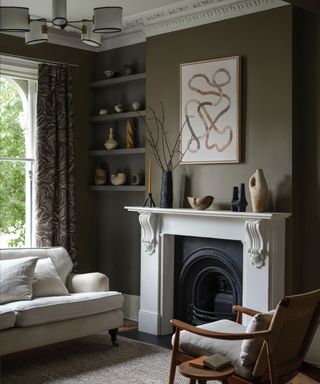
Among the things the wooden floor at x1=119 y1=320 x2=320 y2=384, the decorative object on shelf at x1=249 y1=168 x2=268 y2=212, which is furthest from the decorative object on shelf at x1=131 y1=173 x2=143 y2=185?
the decorative object on shelf at x1=249 y1=168 x2=268 y2=212

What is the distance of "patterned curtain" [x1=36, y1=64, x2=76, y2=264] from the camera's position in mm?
6090

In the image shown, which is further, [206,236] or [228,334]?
[206,236]

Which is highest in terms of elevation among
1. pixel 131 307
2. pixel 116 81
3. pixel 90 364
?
pixel 116 81

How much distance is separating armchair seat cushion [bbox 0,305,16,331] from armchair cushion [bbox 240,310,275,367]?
1867mm

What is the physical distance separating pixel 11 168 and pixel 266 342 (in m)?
3.60

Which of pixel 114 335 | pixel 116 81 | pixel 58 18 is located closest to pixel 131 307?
pixel 114 335

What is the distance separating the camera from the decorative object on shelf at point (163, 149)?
557cm

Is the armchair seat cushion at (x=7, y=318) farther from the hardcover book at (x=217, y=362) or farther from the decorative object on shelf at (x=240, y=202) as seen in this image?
the decorative object on shelf at (x=240, y=202)

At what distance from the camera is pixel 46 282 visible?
5152 millimetres

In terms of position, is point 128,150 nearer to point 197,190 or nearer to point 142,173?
point 142,173

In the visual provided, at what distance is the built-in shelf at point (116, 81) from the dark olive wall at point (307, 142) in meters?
1.70

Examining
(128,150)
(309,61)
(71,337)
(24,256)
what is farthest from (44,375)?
(309,61)

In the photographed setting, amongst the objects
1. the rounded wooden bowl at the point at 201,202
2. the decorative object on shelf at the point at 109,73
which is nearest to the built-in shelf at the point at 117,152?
the decorative object on shelf at the point at 109,73

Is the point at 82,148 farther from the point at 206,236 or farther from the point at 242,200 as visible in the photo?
the point at 242,200
